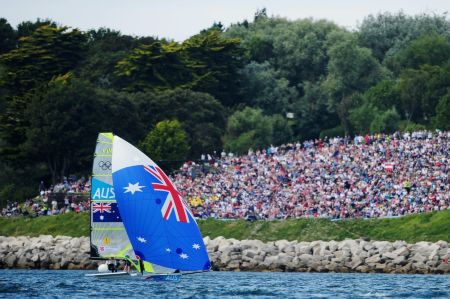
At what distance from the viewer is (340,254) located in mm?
67188

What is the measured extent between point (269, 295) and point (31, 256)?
84.1 ft

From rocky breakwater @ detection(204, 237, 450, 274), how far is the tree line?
2527 centimetres

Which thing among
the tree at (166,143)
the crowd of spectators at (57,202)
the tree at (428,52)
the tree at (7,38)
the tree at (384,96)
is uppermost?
the tree at (7,38)

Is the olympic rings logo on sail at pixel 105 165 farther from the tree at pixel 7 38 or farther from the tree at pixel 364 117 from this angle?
the tree at pixel 7 38

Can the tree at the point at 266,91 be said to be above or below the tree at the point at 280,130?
above

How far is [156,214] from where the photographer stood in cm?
5016

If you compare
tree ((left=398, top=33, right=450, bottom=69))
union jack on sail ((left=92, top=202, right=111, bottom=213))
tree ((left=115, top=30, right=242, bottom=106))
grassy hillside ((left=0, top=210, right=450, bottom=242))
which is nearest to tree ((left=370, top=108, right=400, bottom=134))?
tree ((left=398, top=33, right=450, bottom=69))

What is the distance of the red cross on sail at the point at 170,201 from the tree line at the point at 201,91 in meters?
42.9

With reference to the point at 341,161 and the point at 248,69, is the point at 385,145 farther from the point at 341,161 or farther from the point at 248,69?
the point at 248,69

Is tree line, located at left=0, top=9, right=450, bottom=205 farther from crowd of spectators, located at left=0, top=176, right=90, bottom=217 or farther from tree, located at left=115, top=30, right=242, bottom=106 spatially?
crowd of spectators, located at left=0, top=176, right=90, bottom=217

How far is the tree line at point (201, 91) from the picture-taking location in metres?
94.6

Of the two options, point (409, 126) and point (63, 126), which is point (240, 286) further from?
point (409, 126)

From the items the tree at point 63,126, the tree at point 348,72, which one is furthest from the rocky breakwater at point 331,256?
the tree at point 348,72

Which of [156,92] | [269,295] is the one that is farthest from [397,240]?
[156,92]
